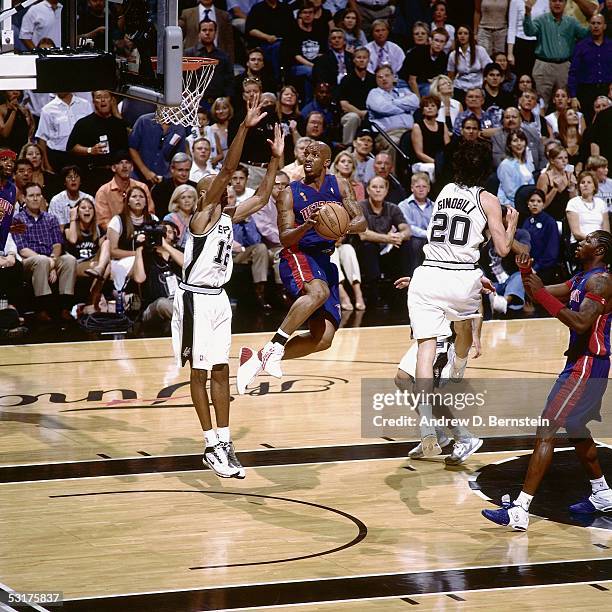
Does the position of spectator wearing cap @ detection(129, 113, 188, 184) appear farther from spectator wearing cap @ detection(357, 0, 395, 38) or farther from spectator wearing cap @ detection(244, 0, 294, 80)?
spectator wearing cap @ detection(357, 0, 395, 38)

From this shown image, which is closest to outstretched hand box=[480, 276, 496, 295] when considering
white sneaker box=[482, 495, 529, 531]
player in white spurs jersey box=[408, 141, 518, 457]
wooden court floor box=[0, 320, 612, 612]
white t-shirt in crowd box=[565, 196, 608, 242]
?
player in white spurs jersey box=[408, 141, 518, 457]

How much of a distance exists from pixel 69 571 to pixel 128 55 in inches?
143

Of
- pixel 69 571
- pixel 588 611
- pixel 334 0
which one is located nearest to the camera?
pixel 588 611

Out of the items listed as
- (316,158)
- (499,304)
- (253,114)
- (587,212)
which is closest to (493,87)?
(587,212)

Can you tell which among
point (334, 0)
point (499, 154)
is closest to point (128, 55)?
point (499, 154)

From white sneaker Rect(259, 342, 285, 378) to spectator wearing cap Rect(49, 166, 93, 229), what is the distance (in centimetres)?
607

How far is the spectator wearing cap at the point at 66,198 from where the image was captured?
13.9 m

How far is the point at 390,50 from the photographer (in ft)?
57.5

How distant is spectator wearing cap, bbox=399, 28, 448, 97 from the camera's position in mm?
17656

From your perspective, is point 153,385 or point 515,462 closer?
point 515,462

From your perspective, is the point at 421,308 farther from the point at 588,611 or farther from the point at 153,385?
the point at 153,385

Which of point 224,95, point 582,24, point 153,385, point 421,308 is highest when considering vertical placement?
point 582,24

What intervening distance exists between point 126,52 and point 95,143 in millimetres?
6594

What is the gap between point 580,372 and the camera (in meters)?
6.72
